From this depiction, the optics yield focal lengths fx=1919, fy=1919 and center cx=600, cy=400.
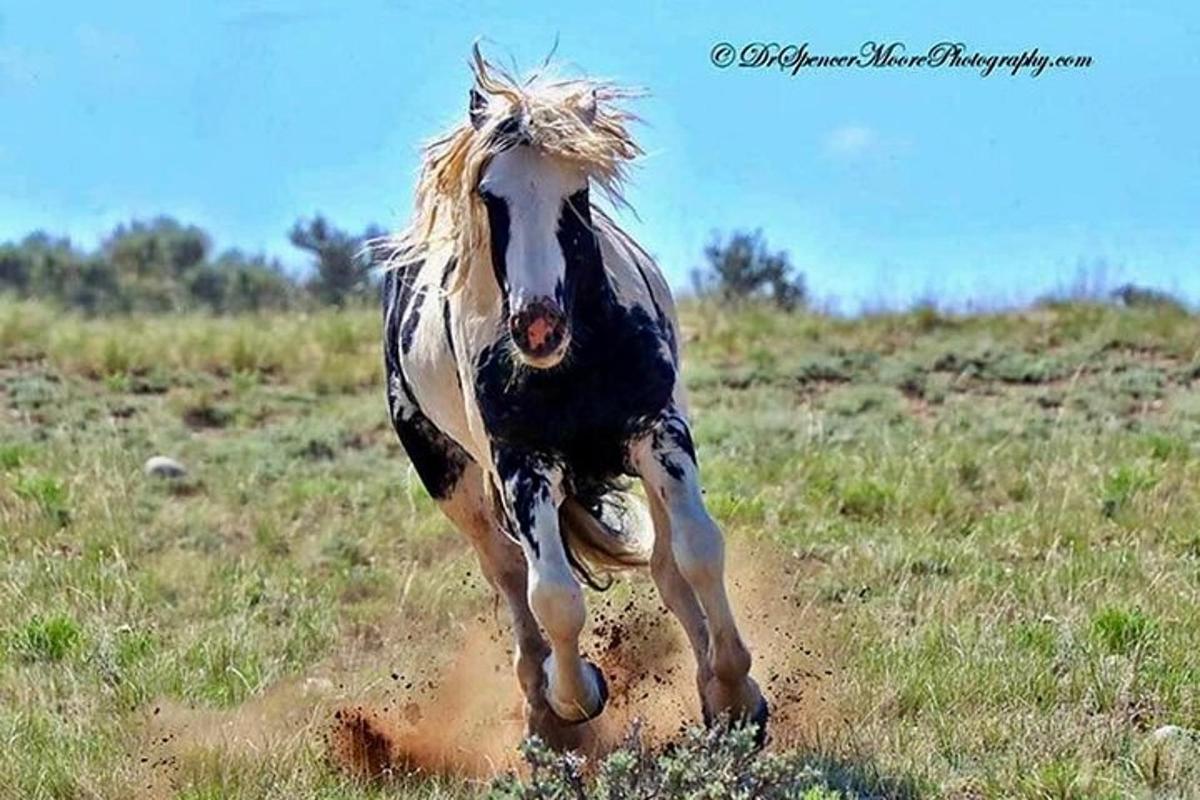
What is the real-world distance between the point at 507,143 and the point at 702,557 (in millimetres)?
1321

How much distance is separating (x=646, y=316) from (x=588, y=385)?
0.34 m

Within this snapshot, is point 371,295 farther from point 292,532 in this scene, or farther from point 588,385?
point 588,385

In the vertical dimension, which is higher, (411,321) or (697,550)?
(411,321)

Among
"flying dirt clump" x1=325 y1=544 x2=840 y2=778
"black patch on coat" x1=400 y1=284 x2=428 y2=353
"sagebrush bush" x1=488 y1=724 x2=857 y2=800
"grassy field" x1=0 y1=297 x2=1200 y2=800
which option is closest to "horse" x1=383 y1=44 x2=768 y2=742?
"flying dirt clump" x1=325 y1=544 x2=840 y2=778

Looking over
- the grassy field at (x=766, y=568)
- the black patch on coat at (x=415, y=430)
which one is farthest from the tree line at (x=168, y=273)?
the black patch on coat at (x=415, y=430)

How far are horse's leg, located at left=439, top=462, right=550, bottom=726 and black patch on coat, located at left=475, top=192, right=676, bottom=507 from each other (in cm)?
117

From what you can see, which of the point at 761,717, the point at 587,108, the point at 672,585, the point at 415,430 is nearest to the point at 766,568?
the point at 415,430

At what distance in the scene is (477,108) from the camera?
5.77 m

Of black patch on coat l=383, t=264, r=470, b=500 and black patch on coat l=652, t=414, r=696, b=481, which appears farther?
black patch on coat l=383, t=264, r=470, b=500

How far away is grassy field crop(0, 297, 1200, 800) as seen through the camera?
18.7 feet

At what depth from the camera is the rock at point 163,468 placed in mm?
11719

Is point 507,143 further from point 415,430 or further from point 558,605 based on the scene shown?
point 415,430

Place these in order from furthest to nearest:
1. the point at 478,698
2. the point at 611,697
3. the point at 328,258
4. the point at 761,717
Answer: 1. the point at 328,258
2. the point at 478,698
3. the point at 611,697
4. the point at 761,717

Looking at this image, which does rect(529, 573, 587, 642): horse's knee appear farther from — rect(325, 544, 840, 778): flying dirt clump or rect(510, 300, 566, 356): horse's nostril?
rect(510, 300, 566, 356): horse's nostril
